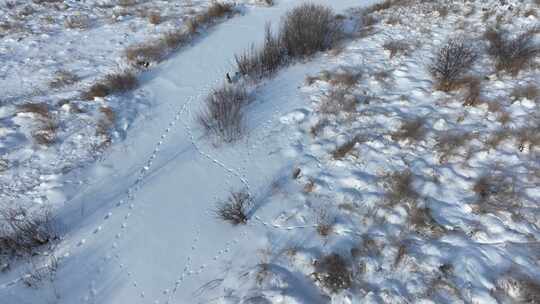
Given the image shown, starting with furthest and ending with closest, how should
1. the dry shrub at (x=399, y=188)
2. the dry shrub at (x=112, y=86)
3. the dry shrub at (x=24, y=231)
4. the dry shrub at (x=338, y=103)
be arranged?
the dry shrub at (x=112, y=86) < the dry shrub at (x=338, y=103) < the dry shrub at (x=399, y=188) < the dry shrub at (x=24, y=231)

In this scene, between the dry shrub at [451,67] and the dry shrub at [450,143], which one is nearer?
the dry shrub at [450,143]

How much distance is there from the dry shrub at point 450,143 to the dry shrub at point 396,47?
272 cm

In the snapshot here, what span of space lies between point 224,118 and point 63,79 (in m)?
3.79

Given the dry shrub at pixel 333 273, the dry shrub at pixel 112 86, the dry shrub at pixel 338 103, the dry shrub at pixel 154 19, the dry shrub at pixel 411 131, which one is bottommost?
the dry shrub at pixel 333 273

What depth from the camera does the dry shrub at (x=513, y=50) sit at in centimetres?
612

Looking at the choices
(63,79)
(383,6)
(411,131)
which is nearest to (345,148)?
(411,131)

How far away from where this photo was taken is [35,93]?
20.3 ft

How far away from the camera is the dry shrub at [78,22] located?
349 inches

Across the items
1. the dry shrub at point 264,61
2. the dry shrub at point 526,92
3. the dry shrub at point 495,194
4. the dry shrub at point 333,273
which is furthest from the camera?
the dry shrub at point 264,61

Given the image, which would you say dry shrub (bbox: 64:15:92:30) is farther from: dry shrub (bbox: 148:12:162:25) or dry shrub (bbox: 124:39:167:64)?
dry shrub (bbox: 124:39:167:64)

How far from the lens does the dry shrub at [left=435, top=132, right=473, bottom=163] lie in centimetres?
457

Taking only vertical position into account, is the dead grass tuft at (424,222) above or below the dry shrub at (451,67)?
below

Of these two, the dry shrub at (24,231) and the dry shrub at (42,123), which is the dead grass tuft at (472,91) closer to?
the dry shrub at (24,231)

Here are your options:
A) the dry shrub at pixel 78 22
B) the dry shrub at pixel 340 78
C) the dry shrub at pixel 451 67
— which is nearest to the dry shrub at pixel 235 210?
the dry shrub at pixel 340 78
